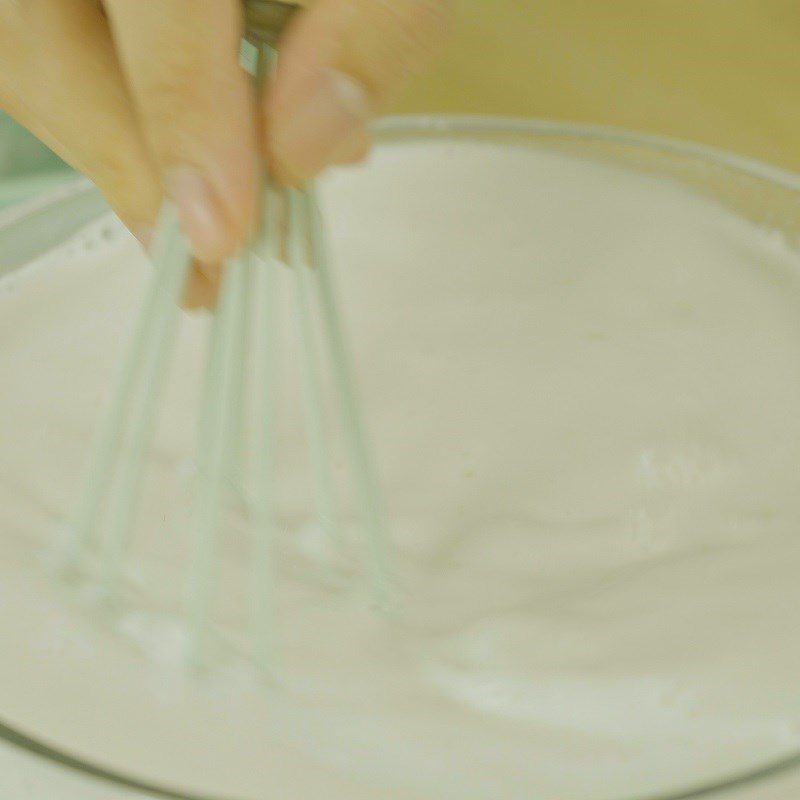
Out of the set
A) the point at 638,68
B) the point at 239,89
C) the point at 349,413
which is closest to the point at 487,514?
the point at 349,413

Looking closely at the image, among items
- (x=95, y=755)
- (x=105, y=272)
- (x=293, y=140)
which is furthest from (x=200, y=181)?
(x=105, y=272)

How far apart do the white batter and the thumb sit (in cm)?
16

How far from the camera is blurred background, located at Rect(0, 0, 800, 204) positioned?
0.68 metres

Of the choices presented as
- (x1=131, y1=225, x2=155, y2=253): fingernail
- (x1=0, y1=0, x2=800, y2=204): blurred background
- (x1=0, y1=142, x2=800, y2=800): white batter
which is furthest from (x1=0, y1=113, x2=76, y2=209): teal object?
(x1=131, y1=225, x2=155, y2=253): fingernail

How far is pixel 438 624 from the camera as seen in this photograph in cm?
38

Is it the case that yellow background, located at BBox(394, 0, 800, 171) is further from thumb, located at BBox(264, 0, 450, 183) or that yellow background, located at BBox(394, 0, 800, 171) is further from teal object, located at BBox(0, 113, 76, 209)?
thumb, located at BBox(264, 0, 450, 183)

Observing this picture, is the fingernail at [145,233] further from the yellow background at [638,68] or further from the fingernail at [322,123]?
the yellow background at [638,68]

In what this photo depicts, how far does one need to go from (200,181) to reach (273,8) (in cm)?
6

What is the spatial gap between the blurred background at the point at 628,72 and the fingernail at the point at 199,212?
45 cm

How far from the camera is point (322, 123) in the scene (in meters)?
0.30

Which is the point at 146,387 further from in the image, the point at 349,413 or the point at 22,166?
the point at 22,166

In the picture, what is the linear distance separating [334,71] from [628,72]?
0.48m

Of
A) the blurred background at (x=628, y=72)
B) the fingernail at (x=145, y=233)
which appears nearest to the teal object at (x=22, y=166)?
the blurred background at (x=628, y=72)

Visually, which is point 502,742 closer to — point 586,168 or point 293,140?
point 293,140
